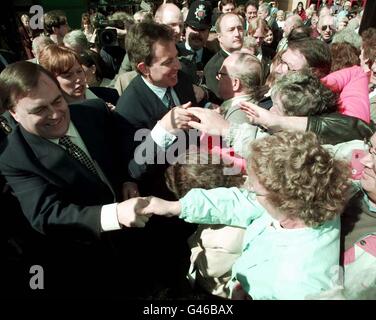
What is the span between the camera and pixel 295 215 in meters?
1.40

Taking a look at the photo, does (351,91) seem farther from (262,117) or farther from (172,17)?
(172,17)

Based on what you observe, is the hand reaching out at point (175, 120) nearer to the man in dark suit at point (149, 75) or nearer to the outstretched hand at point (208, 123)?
the outstretched hand at point (208, 123)

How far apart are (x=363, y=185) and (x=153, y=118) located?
131 cm

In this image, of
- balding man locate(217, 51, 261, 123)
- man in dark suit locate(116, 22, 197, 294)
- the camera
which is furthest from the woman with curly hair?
the camera

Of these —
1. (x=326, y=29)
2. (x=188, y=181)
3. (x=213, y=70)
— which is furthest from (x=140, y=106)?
(x=326, y=29)

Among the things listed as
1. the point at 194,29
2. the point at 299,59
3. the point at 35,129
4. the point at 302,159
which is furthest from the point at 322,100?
the point at 194,29

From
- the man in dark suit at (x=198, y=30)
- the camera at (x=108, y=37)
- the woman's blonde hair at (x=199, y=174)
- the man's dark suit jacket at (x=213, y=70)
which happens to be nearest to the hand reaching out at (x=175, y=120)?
the woman's blonde hair at (x=199, y=174)

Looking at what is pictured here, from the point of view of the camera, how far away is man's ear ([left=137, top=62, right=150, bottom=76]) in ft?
6.84

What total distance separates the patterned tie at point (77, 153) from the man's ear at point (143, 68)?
27.9 inches

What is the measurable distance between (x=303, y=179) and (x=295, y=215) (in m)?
0.18
